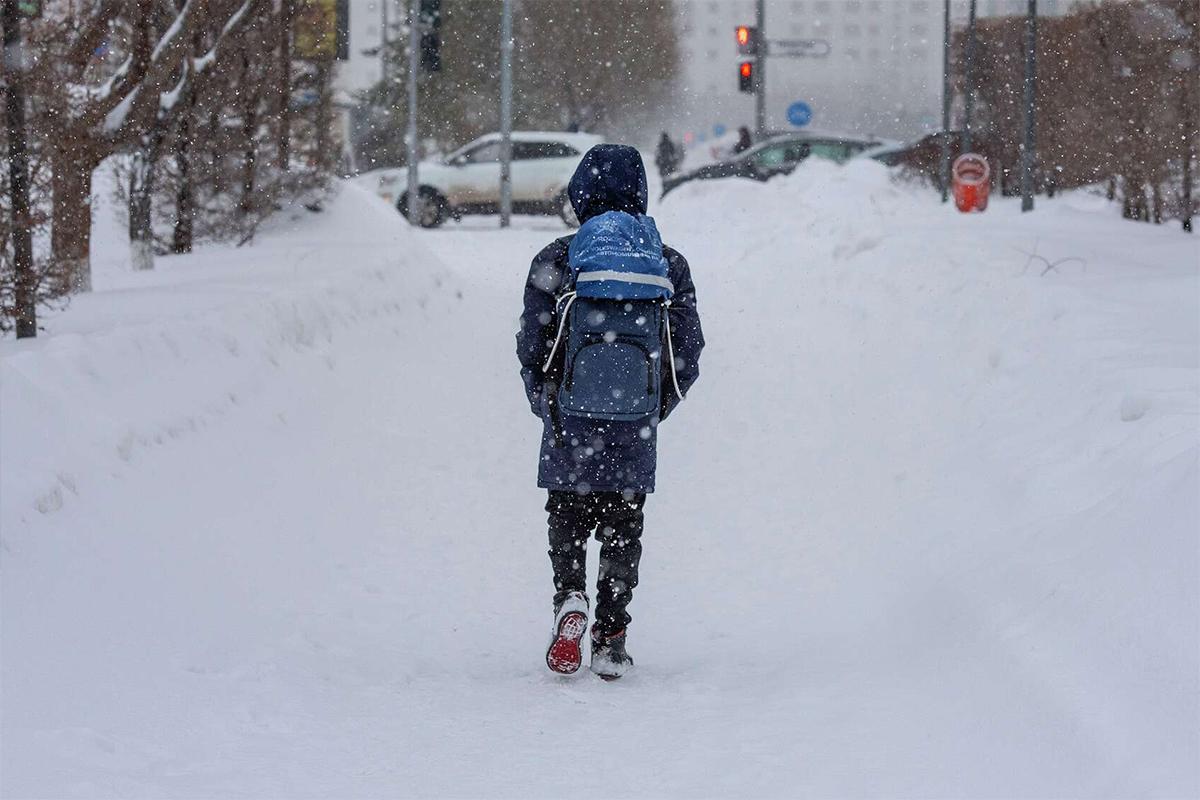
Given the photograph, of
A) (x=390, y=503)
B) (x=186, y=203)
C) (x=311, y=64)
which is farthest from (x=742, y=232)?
(x=390, y=503)

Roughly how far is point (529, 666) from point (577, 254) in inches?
57.1

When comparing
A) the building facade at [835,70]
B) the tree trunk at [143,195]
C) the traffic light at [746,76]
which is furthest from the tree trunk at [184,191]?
the building facade at [835,70]

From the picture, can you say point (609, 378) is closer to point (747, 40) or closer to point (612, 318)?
point (612, 318)

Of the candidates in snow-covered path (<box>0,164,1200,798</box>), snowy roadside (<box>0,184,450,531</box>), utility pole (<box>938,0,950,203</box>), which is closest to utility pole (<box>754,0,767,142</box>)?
utility pole (<box>938,0,950,203</box>)

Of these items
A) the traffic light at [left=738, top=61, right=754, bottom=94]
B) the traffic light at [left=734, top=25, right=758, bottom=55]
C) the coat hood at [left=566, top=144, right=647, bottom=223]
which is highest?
the traffic light at [left=734, top=25, right=758, bottom=55]

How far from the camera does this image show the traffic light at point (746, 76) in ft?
94.7

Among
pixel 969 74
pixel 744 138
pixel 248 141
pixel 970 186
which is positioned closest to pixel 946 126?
pixel 969 74

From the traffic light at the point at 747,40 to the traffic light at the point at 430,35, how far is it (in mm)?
5736

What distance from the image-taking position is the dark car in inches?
1228

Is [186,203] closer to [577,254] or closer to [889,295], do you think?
[889,295]

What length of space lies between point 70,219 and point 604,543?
5908 millimetres

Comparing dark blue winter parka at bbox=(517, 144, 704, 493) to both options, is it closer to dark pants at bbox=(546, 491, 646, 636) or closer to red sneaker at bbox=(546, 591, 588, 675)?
dark pants at bbox=(546, 491, 646, 636)

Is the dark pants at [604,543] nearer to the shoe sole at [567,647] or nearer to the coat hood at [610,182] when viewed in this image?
the shoe sole at [567,647]

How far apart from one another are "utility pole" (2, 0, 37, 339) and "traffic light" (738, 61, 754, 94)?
2171 cm
